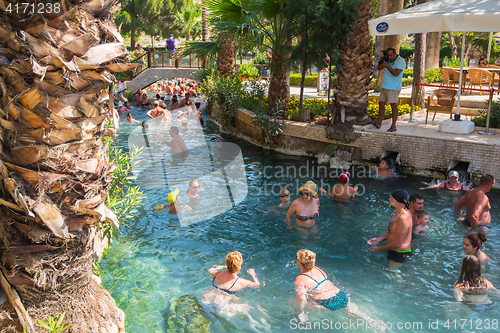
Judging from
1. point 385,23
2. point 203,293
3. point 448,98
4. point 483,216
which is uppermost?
point 385,23

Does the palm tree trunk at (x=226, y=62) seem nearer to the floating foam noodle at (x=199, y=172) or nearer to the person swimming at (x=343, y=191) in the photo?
the floating foam noodle at (x=199, y=172)

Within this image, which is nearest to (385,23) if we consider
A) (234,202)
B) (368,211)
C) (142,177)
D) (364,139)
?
(364,139)

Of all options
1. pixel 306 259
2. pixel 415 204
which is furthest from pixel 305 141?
pixel 306 259

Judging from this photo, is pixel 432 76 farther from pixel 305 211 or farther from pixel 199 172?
pixel 305 211

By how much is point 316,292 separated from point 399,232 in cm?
165

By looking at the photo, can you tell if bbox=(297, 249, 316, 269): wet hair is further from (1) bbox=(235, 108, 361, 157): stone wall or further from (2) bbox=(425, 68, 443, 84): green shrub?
(2) bbox=(425, 68, 443, 84): green shrub

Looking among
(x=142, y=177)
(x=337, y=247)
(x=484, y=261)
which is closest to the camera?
(x=484, y=261)

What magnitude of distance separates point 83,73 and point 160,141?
10.7 m

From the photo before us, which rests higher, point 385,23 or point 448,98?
point 385,23

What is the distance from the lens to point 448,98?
1005 cm

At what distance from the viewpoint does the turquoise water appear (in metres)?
4.54

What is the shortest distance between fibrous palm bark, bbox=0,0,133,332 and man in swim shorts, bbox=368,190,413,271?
12.9 feet

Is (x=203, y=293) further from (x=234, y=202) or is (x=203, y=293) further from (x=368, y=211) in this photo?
(x=368, y=211)

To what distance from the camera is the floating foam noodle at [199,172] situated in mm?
7879
